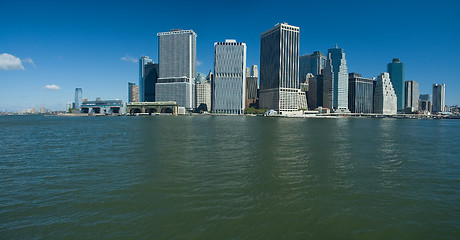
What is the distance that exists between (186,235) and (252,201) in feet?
22.1

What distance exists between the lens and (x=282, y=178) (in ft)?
84.8

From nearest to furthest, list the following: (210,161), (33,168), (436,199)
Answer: (436,199) < (33,168) < (210,161)

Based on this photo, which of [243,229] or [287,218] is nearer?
[243,229]

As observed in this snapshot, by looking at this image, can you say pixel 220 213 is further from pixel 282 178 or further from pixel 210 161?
pixel 210 161

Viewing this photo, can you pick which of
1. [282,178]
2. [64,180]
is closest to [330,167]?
[282,178]

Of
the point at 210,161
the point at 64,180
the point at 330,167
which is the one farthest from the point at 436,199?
the point at 64,180

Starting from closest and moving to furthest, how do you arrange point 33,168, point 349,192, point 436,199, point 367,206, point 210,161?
point 367,206 → point 436,199 → point 349,192 → point 33,168 → point 210,161

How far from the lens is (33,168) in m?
29.2

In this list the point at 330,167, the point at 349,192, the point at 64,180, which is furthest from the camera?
the point at 330,167

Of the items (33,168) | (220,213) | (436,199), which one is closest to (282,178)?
(220,213)

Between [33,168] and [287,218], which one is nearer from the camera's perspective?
[287,218]

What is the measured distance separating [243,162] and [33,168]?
26.2 meters

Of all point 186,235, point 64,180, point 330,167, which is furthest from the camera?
point 330,167

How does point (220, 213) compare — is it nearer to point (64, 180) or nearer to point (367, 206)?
point (367, 206)
